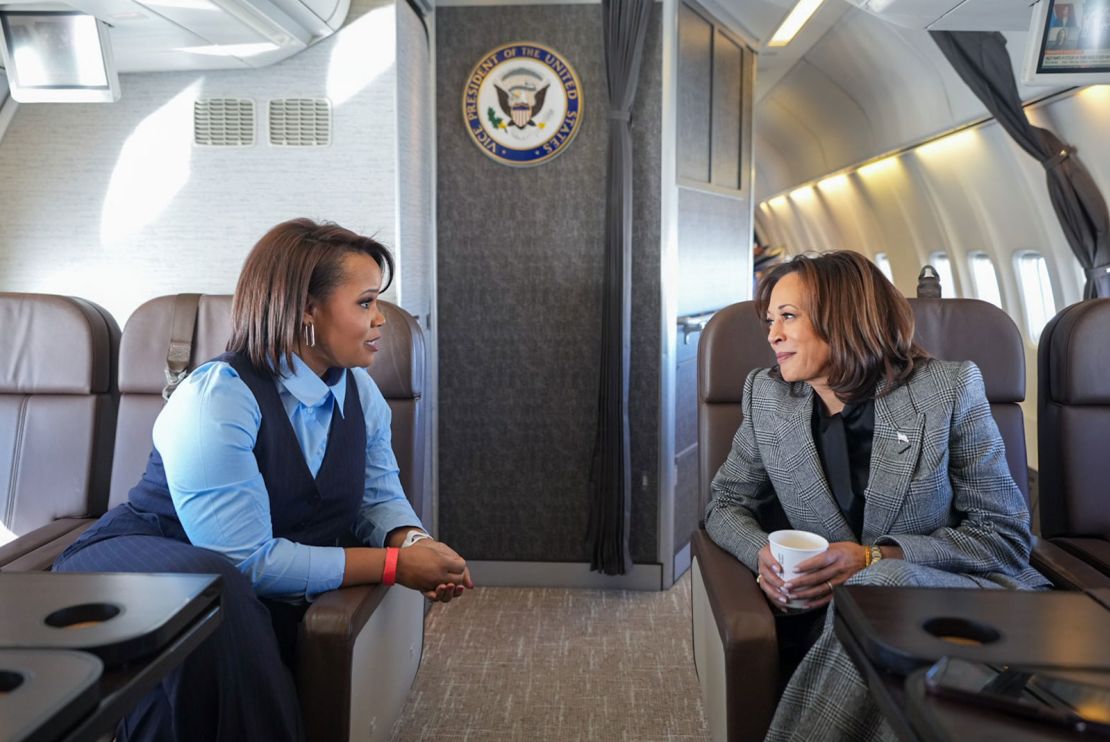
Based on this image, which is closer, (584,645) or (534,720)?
(534,720)

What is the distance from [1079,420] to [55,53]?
3342mm

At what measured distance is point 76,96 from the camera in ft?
9.98

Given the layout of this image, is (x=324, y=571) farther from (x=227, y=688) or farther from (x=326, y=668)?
(x=227, y=688)

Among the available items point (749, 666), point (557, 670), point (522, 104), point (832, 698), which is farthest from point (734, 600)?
point (522, 104)

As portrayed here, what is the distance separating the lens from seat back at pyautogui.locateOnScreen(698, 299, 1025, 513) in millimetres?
2635

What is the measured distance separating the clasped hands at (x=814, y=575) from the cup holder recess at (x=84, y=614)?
135cm

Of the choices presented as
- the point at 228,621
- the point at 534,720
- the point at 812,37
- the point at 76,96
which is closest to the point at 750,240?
the point at 812,37

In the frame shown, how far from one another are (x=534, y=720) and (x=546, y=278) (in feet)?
6.72

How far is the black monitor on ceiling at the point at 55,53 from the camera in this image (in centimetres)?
293

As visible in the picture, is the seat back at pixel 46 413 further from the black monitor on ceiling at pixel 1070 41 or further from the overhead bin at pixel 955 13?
the black monitor on ceiling at pixel 1070 41

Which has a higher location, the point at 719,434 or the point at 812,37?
the point at 812,37

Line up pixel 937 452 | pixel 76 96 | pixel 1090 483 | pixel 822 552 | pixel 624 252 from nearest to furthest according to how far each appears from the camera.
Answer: pixel 822 552
pixel 937 452
pixel 1090 483
pixel 76 96
pixel 624 252

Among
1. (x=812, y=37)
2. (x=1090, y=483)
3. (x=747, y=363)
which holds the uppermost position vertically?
(x=812, y=37)

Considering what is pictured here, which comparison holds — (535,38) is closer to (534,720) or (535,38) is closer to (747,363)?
(747,363)
